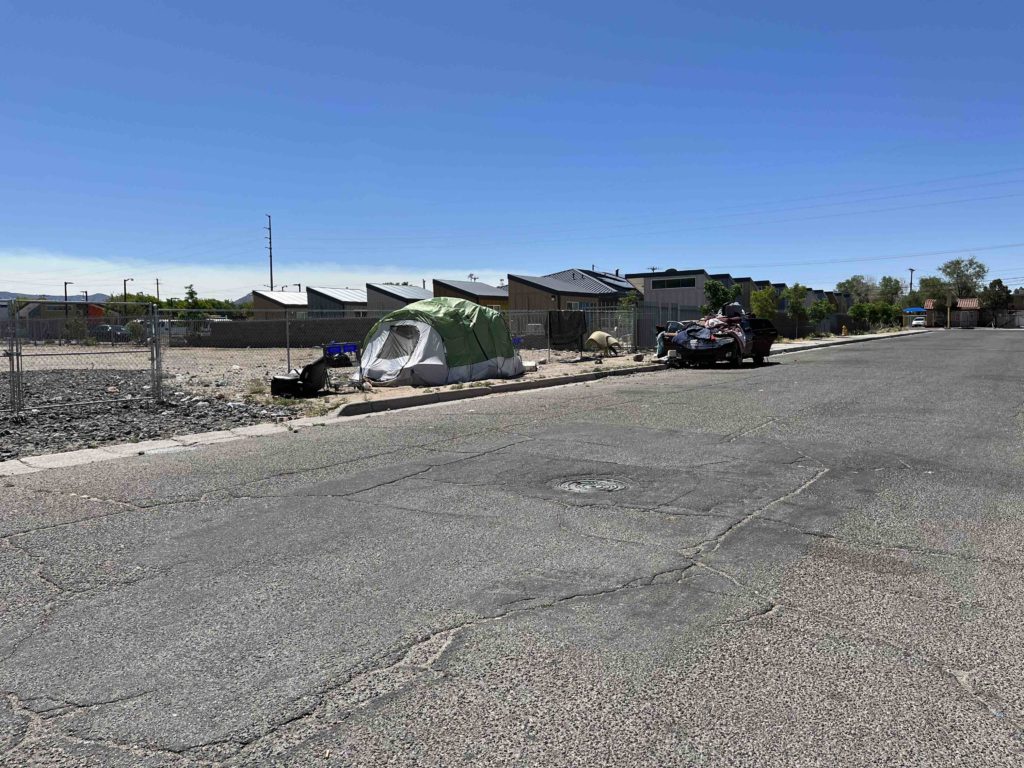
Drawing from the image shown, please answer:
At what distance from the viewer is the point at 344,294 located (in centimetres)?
6081

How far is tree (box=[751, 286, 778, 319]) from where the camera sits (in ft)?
155

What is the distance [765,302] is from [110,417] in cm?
4213

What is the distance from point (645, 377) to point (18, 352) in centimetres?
1466

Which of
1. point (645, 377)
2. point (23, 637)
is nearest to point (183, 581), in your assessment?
point (23, 637)

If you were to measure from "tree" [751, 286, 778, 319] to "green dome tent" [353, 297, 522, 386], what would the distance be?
107ft

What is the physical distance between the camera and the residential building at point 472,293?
4916cm

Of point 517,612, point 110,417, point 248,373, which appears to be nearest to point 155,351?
point 110,417

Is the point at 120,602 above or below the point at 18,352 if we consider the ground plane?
below

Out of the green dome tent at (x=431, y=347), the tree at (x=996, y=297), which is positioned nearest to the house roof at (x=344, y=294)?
the green dome tent at (x=431, y=347)

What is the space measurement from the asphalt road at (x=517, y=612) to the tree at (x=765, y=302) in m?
41.0

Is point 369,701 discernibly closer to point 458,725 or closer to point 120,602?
point 458,725

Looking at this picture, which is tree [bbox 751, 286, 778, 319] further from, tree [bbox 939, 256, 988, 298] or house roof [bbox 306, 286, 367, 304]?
tree [bbox 939, 256, 988, 298]

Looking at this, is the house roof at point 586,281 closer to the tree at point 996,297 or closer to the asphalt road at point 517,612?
the asphalt road at point 517,612

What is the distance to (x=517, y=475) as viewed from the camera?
24.9 feet
